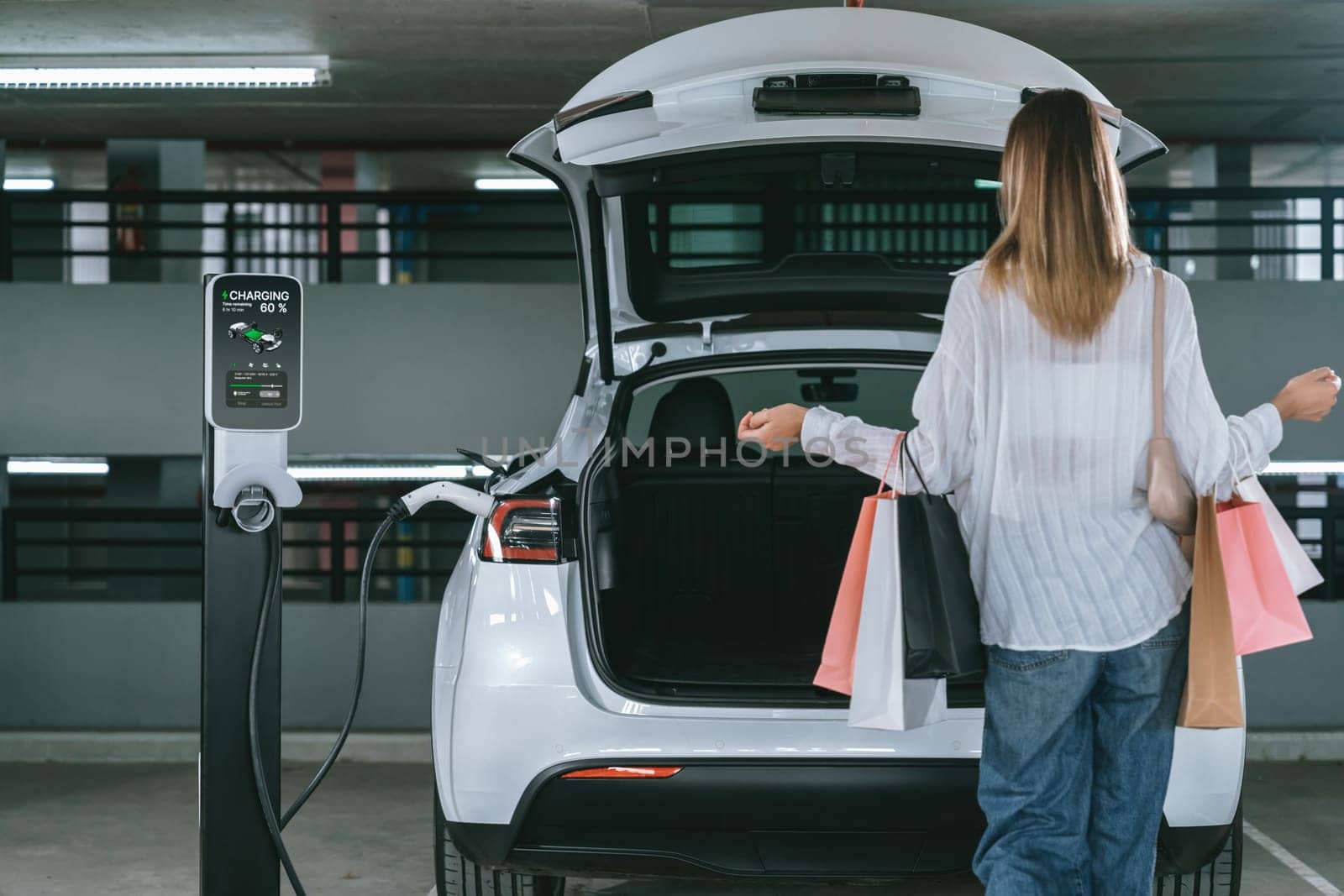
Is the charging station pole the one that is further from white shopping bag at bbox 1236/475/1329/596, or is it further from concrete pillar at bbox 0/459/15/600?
concrete pillar at bbox 0/459/15/600

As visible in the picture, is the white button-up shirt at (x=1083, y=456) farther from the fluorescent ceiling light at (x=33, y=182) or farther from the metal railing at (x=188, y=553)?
the fluorescent ceiling light at (x=33, y=182)

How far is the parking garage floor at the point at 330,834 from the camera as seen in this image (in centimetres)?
354

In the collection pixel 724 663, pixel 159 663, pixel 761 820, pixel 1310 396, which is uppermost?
pixel 1310 396

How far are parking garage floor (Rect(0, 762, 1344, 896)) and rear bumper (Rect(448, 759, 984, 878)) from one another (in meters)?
1.19

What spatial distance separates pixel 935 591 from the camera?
1.79 metres

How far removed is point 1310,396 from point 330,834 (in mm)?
3256

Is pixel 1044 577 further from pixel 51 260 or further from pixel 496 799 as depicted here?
pixel 51 260

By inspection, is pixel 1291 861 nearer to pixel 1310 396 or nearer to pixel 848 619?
pixel 1310 396

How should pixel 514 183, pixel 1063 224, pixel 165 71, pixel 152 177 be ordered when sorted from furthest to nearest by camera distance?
pixel 514 183
pixel 152 177
pixel 165 71
pixel 1063 224

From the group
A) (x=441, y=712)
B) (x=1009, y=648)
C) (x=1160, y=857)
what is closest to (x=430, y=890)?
(x=441, y=712)

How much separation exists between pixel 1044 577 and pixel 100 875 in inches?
119

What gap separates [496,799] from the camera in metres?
2.32

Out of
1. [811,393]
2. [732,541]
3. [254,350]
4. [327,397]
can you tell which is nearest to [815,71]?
[254,350]

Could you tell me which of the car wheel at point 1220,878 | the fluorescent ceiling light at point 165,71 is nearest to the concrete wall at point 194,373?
the fluorescent ceiling light at point 165,71
